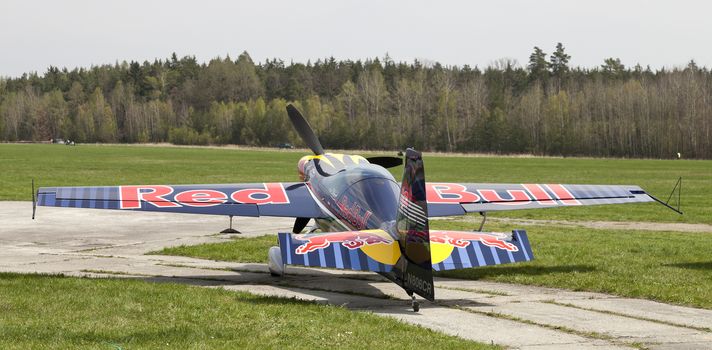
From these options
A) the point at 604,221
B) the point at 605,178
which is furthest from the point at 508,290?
the point at 605,178

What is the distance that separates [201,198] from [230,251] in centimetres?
339

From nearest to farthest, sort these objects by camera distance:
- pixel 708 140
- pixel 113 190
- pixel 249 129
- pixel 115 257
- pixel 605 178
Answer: pixel 113 190, pixel 115 257, pixel 605 178, pixel 708 140, pixel 249 129

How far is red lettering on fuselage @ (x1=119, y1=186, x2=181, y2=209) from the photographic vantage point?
48.4 ft

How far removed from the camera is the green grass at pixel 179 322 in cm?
959

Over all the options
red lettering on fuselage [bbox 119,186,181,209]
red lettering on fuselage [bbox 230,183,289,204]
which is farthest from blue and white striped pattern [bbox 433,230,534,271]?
red lettering on fuselage [bbox 119,186,181,209]

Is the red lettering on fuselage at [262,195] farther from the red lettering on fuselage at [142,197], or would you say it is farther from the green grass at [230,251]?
the green grass at [230,251]

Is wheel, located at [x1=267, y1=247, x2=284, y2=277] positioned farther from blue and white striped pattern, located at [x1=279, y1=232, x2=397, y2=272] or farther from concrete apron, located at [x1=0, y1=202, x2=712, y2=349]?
blue and white striped pattern, located at [x1=279, y1=232, x2=397, y2=272]

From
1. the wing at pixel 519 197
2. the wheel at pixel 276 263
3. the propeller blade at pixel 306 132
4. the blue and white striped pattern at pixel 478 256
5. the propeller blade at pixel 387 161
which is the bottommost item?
the wheel at pixel 276 263

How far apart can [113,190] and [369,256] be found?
17.7 ft

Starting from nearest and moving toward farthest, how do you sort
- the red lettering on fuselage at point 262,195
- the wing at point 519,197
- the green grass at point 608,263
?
the green grass at point 608,263 < the red lettering on fuselage at point 262,195 < the wing at point 519,197

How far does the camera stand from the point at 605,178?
183 ft

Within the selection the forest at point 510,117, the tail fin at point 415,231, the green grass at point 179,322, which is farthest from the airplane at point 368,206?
the forest at point 510,117

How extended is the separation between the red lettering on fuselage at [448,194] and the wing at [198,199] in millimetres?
2269

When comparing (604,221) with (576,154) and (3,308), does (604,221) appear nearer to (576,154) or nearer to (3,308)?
(3,308)
